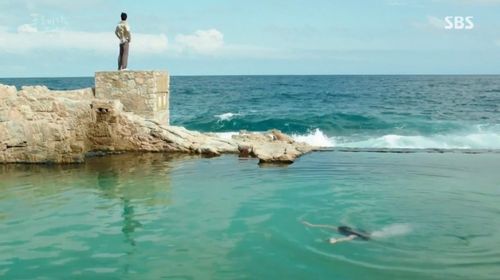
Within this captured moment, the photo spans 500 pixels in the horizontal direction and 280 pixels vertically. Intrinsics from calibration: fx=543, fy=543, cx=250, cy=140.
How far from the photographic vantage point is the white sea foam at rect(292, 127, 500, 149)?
2128cm

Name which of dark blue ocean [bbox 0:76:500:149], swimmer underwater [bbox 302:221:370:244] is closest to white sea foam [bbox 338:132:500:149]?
dark blue ocean [bbox 0:76:500:149]

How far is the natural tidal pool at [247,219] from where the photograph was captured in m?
6.27

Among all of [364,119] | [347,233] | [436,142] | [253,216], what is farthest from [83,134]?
[364,119]

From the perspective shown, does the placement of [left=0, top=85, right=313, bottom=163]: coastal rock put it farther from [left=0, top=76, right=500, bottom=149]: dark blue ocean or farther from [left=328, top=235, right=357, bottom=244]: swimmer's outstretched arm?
[left=0, top=76, right=500, bottom=149]: dark blue ocean

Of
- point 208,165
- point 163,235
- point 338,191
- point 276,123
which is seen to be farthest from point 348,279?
point 276,123

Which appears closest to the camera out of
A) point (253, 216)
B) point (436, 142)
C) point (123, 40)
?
point (253, 216)

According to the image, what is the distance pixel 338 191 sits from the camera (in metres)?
9.85

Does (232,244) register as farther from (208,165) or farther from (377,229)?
(208,165)

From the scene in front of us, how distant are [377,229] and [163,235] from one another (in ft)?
9.81

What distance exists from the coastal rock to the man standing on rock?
1.23 metres

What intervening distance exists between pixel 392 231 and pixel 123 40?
995 cm

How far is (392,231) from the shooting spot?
754cm

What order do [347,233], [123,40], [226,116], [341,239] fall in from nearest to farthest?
[341,239]
[347,233]
[123,40]
[226,116]

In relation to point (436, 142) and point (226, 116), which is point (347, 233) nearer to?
point (436, 142)
